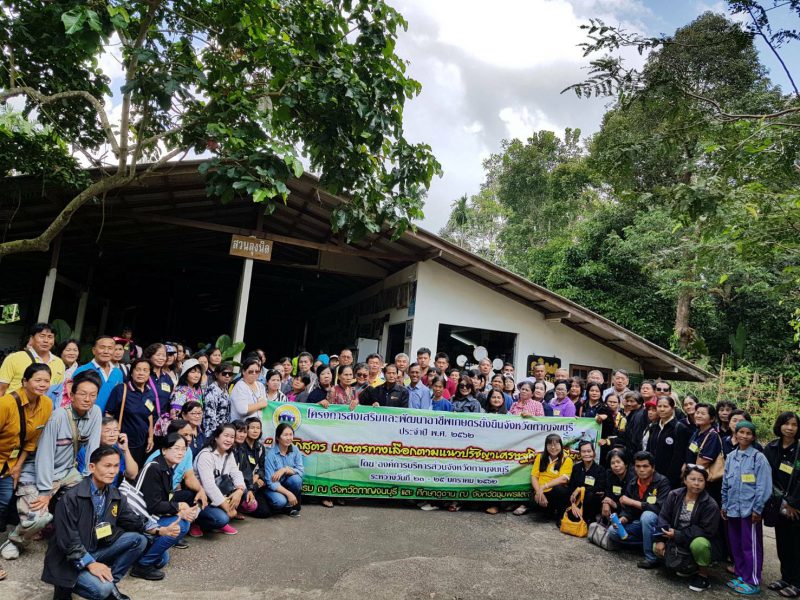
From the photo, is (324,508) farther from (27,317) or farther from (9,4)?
(27,317)

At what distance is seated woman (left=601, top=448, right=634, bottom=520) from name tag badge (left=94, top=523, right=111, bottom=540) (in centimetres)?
432

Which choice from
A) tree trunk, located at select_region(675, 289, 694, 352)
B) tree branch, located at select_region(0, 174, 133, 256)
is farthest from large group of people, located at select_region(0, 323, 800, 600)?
tree trunk, located at select_region(675, 289, 694, 352)

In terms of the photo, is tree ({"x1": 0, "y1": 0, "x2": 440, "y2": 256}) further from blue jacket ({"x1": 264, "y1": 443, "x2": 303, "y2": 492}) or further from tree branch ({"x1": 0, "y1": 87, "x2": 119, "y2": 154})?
blue jacket ({"x1": 264, "y1": 443, "x2": 303, "y2": 492})

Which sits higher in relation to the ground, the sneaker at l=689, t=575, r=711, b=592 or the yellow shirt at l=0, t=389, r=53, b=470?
the yellow shirt at l=0, t=389, r=53, b=470

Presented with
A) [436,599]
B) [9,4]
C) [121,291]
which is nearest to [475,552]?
[436,599]

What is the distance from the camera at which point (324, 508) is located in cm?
563

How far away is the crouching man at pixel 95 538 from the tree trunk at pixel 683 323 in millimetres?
16365

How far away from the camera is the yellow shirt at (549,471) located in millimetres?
5840

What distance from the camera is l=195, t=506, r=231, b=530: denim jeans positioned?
14.7 ft

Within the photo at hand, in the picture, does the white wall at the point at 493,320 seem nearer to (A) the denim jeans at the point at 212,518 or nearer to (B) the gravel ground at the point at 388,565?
(B) the gravel ground at the point at 388,565

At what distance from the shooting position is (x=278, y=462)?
17.7 feet

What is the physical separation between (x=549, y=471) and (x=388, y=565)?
250 centimetres

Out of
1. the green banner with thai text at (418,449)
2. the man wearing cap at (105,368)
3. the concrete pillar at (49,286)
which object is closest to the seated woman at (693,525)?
the green banner with thai text at (418,449)

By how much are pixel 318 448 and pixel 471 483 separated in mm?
1773
